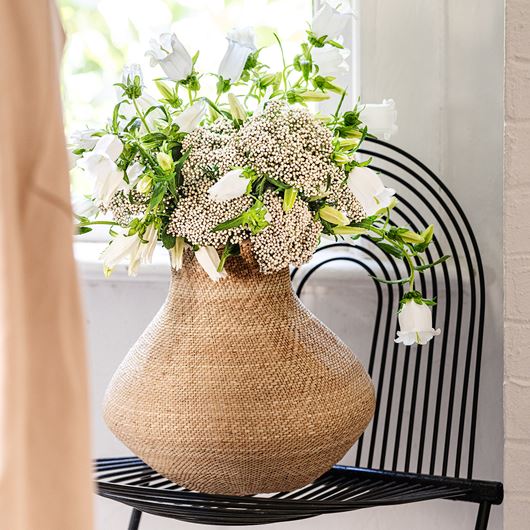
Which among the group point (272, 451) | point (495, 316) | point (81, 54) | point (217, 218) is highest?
point (81, 54)

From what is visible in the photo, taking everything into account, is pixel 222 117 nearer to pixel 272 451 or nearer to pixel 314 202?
pixel 314 202

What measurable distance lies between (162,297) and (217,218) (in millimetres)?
670

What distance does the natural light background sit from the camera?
1549 mm

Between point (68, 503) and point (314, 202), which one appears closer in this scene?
point (68, 503)

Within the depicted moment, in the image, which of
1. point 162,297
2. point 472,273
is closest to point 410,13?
point 472,273

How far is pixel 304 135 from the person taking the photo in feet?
3.05

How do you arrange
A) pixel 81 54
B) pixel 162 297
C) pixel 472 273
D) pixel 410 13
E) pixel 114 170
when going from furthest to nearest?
pixel 81 54, pixel 162 297, pixel 410 13, pixel 472 273, pixel 114 170

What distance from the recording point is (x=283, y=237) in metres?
0.94

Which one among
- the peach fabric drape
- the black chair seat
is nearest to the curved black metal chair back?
the black chair seat

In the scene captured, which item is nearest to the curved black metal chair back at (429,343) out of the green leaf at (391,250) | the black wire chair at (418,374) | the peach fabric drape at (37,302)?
the black wire chair at (418,374)

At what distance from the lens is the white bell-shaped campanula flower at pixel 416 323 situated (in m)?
1.03

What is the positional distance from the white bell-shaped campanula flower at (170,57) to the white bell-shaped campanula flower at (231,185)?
14 cm

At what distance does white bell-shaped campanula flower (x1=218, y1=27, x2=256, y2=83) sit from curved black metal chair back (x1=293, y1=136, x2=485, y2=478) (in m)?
0.42

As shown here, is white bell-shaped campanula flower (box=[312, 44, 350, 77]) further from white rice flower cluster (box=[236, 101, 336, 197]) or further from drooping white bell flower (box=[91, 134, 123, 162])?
drooping white bell flower (box=[91, 134, 123, 162])
